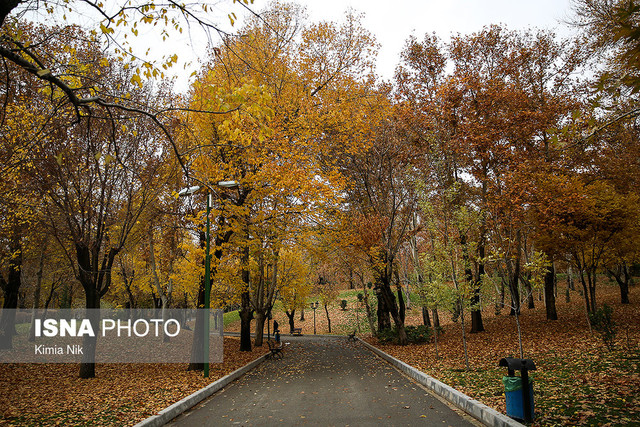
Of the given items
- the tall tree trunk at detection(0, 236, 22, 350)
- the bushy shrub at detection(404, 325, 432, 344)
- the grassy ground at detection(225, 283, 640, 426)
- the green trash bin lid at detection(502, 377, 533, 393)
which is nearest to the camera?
the green trash bin lid at detection(502, 377, 533, 393)

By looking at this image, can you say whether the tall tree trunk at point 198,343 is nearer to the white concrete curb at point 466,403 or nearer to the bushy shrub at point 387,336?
the white concrete curb at point 466,403

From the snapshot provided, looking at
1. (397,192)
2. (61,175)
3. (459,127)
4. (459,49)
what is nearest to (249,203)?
(61,175)

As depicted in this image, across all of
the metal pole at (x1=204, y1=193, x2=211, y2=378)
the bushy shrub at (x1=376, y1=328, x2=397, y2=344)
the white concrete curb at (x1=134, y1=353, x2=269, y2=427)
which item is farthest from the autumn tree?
the bushy shrub at (x1=376, y1=328, x2=397, y2=344)

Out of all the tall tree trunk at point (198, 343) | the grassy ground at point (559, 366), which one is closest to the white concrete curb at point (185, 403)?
the tall tree trunk at point (198, 343)

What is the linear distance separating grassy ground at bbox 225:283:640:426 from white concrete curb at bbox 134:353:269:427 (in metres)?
6.04

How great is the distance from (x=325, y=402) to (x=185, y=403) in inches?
122

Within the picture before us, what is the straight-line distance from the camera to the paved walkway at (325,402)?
6816 millimetres

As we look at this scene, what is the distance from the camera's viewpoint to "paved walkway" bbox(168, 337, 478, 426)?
682 cm

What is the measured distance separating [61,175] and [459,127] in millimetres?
15809

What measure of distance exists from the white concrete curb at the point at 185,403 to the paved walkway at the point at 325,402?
0.16m

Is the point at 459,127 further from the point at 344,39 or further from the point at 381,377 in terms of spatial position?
the point at 381,377

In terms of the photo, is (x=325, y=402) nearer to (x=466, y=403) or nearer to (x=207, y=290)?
(x=466, y=403)

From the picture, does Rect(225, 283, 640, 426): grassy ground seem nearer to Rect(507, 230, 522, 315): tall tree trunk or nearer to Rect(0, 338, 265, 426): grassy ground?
Rect(507, 230, 522, 315): tall tree trunk

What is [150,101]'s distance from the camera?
43.0 feet
